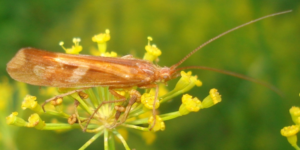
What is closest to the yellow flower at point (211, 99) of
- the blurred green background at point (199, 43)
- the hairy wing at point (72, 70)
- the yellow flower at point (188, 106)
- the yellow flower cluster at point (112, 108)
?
the yellow flower cluster at point (112, 108)

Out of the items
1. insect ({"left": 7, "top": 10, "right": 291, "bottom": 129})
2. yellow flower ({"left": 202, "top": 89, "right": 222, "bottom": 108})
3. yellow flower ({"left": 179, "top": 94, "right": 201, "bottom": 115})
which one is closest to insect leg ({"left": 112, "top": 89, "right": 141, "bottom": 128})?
insect ({"left": 7, "top": 10, "right": 291, "bottom": 129})

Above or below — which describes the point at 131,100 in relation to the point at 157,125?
above

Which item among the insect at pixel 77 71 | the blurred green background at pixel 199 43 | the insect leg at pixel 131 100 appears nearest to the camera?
the insect leg at pixel 131 100

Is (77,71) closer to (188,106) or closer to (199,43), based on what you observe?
(188,106)

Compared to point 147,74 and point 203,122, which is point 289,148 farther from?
point 147,74

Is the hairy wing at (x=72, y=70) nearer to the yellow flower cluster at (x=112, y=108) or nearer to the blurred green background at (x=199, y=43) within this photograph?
the yellow flower cluster at (x=112, y=108)

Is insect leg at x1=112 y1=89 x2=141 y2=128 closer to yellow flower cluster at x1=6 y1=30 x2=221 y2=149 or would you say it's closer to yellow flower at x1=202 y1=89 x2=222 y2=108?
yellow flower cluster at x1=6 y1=30 x2=221 y2=149

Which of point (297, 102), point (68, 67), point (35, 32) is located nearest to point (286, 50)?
point (297, 102)

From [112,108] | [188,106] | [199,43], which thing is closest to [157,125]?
[188,106]
